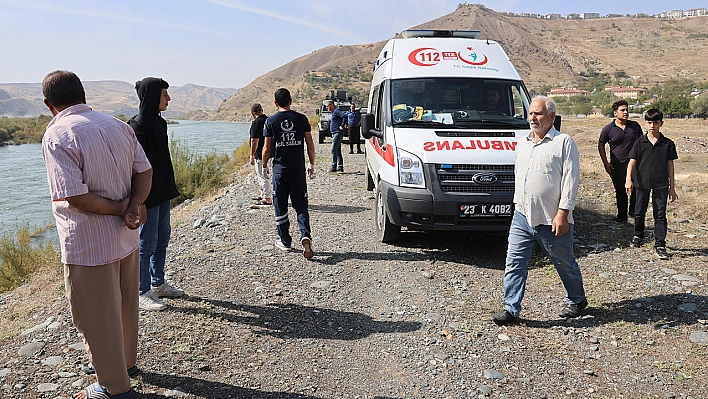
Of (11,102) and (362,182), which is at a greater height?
(11,102)

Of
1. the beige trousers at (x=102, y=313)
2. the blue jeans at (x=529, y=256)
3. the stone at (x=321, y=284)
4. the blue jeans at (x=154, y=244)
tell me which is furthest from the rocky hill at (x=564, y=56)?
the beige trousers at (x=102, y=313)

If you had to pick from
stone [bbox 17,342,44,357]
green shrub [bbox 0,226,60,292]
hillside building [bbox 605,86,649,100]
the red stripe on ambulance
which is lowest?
A: green shrub [bbox 0,226,60,292]

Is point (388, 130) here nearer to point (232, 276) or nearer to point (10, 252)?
point (232, 276)

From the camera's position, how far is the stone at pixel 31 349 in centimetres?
396

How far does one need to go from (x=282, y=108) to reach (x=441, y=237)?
295cm

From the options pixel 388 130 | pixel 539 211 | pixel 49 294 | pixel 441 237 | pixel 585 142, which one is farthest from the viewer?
pixel 585 142

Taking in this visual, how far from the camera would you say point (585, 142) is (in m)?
30.7

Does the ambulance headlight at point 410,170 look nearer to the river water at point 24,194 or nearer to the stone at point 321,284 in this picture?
the stone at point 321,284

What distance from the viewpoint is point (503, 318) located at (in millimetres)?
4539

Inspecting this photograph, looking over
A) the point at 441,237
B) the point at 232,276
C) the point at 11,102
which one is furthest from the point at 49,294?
the point at 11,102

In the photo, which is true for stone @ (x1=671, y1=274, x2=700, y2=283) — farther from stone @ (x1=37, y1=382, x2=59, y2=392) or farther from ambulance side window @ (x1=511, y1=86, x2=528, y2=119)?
stone @ (x1=37, y1=382, x2=59, y2=392)

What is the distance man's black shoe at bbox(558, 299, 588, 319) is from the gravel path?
0.09 meters

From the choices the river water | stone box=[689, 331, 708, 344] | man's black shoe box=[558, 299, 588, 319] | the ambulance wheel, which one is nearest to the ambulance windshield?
the ambulance wheel

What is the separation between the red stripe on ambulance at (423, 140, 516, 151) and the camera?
6133 millimetres
